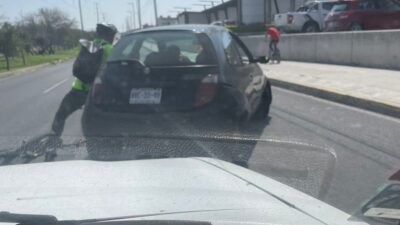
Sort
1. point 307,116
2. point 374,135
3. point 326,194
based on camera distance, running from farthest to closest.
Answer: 1. point 307,116
2. point 374,135
3. point 326,194

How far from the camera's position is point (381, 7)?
24797 millimetres

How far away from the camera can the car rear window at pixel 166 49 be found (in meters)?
7.07

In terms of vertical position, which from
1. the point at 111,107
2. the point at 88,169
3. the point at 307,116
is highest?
the point at 88,169

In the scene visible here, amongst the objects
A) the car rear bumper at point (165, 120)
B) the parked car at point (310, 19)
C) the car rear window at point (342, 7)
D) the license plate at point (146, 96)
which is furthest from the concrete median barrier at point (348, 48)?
the license plate at point (146, 96)

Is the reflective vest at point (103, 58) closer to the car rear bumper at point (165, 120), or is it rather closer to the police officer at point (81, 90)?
the police officer at point (81, 90)

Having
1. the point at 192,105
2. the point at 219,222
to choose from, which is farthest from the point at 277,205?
the point at 192,105

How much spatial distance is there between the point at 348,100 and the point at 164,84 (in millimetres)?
6055

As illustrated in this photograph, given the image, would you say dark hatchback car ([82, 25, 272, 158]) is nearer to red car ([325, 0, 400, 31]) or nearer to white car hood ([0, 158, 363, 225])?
white car hood ([0, 158, 363, 225])

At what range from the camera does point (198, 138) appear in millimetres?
6129

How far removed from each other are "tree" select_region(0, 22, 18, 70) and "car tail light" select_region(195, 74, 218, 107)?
3413cm

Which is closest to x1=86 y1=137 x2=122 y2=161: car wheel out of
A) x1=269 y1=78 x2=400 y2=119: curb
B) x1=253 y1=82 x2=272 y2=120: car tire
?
x1=253 y1=82 x2=272 y2=120: car tire

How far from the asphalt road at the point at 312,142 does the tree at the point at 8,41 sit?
1040 inches

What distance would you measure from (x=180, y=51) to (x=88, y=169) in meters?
4.18

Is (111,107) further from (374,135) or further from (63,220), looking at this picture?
(63,220)
